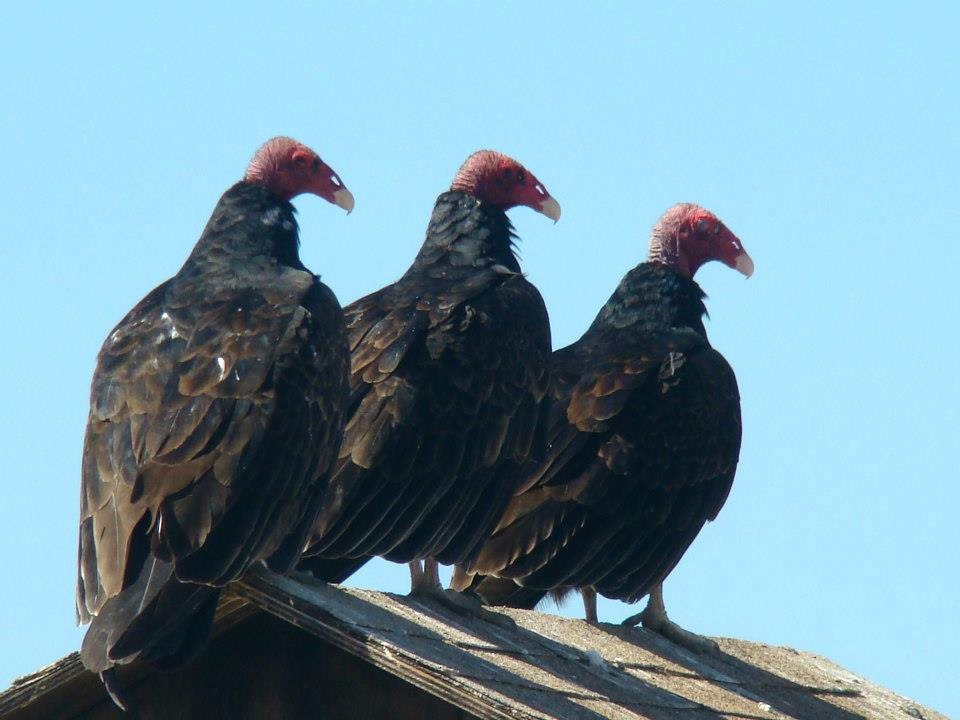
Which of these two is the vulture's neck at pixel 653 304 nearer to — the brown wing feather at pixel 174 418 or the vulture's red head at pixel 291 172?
the vulture's red head at pixel 291 172

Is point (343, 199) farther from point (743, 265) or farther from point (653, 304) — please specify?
point (743, 265)

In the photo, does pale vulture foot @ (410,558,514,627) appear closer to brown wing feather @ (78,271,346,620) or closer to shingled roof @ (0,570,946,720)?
shingled roof @ (0,570,946,720)

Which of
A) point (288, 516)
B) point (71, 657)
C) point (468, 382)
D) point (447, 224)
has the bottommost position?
point (71, 657)

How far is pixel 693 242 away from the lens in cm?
897

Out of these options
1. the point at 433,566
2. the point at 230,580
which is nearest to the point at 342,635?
the point at 230,580

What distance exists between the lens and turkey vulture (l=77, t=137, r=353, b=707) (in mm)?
5156

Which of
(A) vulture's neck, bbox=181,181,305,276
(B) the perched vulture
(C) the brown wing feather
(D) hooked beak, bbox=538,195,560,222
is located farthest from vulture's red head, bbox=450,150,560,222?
(C) the brown wing feather

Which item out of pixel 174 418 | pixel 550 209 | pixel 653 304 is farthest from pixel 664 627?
pixel 174 418

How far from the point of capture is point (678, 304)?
8422 mm

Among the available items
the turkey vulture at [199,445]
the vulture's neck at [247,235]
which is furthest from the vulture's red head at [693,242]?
the turkey vulture at [199,445]

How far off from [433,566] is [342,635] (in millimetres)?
1794

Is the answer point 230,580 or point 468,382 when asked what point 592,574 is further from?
point 230,580

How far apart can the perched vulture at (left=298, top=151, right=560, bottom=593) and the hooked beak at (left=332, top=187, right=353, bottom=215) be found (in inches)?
13.1

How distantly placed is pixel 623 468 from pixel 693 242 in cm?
167
